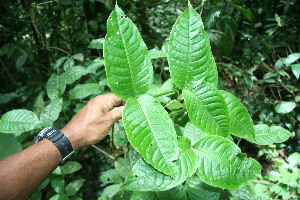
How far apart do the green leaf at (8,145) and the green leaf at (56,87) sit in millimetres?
332

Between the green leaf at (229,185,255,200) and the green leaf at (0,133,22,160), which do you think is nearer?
the green leaf at (229,185,255,200)

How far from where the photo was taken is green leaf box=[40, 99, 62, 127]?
4.45 feet

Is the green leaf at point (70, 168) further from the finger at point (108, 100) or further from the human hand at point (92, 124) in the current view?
the finger at point (108, 100)

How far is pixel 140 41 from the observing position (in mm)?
688

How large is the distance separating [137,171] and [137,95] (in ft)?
0.71

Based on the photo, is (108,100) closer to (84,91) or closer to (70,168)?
(84,91)

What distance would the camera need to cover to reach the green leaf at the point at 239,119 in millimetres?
761

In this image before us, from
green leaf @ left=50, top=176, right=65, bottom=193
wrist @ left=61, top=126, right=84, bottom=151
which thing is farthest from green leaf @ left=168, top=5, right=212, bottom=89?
green leaf @ left=50, top=176, right=65, bottom=193

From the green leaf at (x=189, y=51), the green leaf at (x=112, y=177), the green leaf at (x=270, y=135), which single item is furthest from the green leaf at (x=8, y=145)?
the green leaf at (x=270, y=135)

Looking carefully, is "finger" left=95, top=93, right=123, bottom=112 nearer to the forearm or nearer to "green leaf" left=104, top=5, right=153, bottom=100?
the forearm

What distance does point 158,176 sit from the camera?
0.70 m

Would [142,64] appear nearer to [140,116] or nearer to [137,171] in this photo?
[140,116]

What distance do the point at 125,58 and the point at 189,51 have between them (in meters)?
0.18

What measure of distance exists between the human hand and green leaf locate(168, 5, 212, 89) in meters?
0.42
